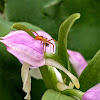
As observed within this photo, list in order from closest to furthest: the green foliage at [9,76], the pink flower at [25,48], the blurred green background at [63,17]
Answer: the pink flower at [25,48]
the green foliage at [9,76]
the blurred green background at [63,17]

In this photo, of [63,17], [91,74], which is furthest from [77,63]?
[63,17]

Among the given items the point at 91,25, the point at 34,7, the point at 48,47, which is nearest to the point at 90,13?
the point at 91,25

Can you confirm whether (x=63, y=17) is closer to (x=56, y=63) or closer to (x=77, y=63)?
(x=77, y=63)

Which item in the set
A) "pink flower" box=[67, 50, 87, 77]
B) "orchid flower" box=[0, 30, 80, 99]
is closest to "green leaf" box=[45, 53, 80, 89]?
"orchid flower" box=[0, 30, 80, 99]

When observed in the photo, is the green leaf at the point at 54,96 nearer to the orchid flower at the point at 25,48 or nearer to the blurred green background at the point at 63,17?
the orchid flower at the point at 25,48

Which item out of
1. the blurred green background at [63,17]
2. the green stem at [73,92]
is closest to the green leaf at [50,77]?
the green stem at [73,92]

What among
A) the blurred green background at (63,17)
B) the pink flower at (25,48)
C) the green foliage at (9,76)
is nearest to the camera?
the pink flower at (25,48)
